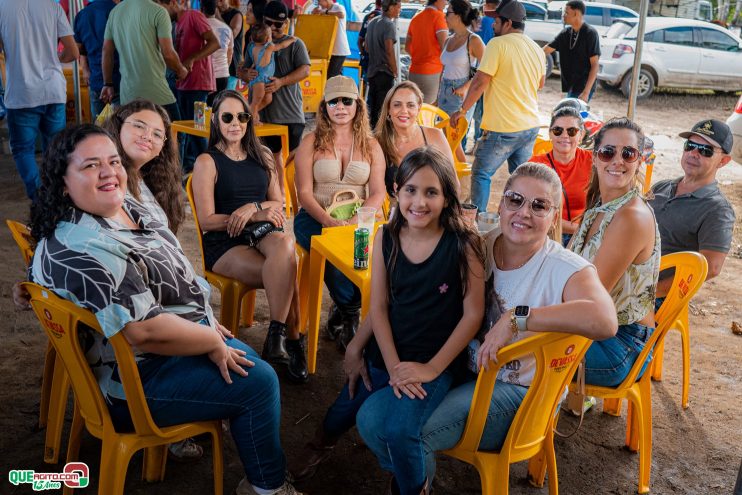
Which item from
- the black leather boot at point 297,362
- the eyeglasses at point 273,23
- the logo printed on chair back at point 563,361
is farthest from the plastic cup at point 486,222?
the eyeglasses at point 273,23

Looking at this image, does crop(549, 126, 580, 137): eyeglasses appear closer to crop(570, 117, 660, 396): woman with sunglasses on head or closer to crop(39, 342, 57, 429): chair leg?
crop(570, 117, 660, 396): woman with sunglasses on head

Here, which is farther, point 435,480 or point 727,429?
point 727,429

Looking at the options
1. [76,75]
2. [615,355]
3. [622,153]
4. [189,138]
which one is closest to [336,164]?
[622,153]

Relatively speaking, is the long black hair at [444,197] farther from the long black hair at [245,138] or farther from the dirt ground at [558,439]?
the long black hair at [245,138]

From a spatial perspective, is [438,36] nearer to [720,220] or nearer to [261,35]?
[261,35]

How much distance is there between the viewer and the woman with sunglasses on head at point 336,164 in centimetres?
396

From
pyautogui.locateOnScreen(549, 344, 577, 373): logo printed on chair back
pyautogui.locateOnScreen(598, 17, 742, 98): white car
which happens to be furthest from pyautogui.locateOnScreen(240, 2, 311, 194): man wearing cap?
pyautogui.locateOnScreen(598, 17, 742, 98): white car

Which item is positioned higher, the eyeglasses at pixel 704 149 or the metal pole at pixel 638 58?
the metal pole at pixel 638 58

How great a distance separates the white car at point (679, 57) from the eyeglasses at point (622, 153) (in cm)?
1017

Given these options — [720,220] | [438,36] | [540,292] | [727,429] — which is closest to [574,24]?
[438,36]

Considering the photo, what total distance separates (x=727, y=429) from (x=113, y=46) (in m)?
5.23

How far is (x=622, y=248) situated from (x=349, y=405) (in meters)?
1.11

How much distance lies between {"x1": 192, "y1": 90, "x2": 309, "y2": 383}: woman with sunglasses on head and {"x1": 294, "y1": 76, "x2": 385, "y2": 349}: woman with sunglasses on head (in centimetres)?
27

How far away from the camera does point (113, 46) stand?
5980mm
